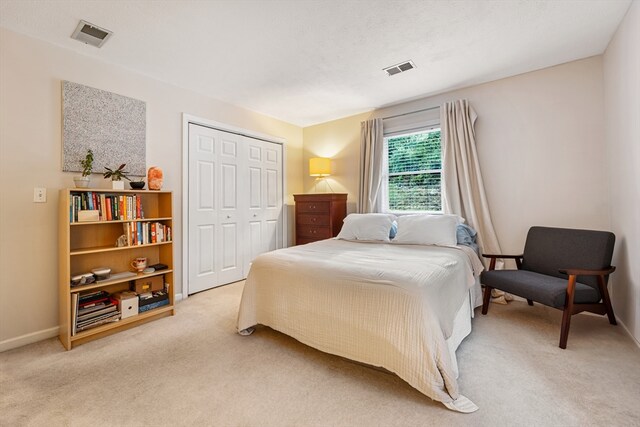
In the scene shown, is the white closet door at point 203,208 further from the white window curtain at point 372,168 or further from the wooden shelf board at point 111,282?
the white window curtain at point 372,168

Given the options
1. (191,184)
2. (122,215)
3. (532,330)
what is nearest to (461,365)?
(532,330)

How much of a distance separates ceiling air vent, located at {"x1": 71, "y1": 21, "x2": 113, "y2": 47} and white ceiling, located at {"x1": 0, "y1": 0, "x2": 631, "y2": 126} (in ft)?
0.14

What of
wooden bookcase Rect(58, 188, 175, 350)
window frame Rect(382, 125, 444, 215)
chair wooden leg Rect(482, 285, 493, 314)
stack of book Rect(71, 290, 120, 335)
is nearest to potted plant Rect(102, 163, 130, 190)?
wooden bookcase Rect(58, 188, 175, 350)

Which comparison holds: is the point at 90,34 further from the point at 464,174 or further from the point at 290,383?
the point at 464,174

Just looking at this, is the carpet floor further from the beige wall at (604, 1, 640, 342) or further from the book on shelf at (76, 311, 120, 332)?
the beige wall at (604, 1, 640, 342)

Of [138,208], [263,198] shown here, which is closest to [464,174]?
[263,198]

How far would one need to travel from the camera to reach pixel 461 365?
1.87 meters

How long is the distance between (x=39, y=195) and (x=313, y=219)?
9.60ft

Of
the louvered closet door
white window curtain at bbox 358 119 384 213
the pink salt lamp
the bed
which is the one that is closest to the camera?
the bed

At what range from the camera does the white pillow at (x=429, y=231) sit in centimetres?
285

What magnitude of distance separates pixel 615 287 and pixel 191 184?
4471mm


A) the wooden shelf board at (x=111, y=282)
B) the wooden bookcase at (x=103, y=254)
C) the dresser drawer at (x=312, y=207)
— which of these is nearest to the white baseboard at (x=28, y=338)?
the wooden bookcase at (x=103, y=254)

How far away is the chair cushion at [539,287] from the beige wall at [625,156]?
0.31 m

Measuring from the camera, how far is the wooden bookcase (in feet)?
7.22
